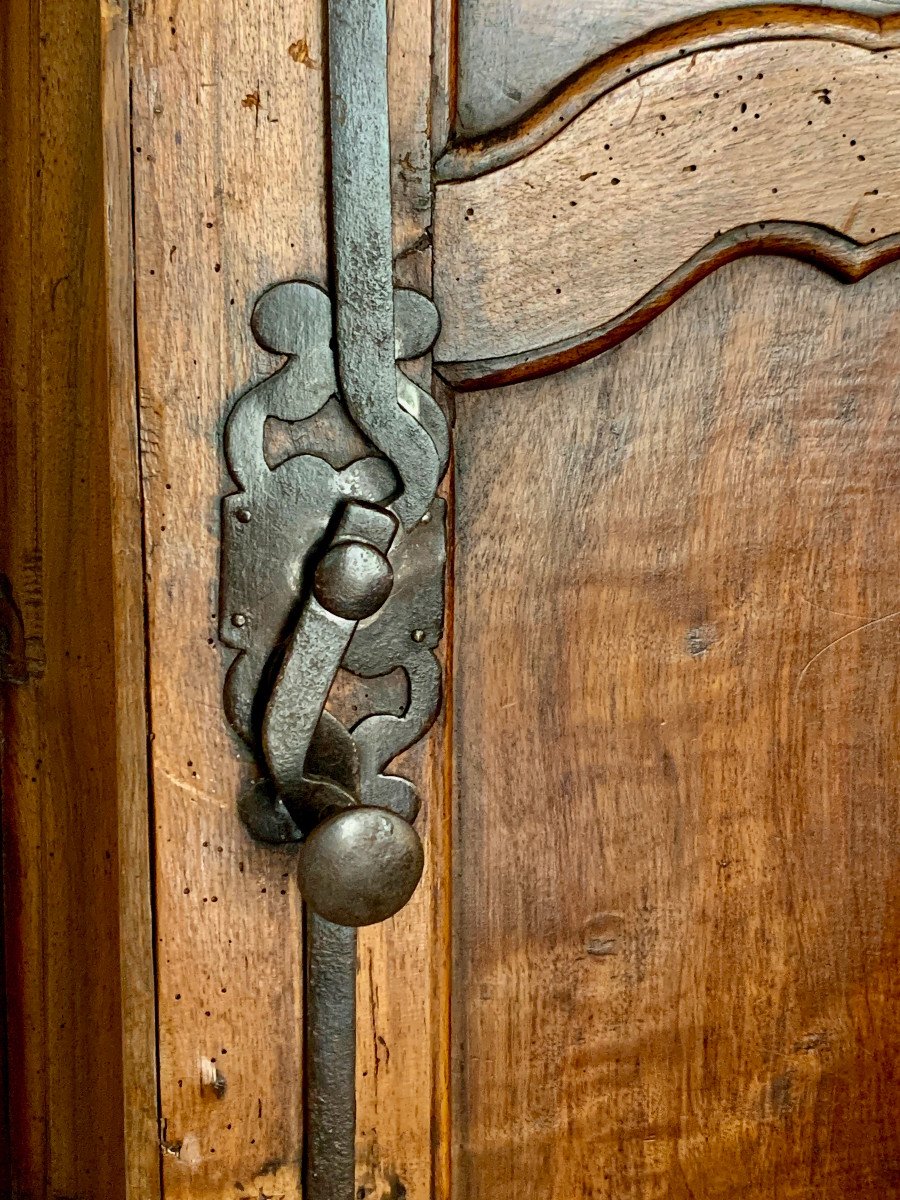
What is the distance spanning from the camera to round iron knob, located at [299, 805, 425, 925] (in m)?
0.45

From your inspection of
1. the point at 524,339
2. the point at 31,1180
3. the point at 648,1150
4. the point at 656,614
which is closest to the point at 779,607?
the point at 656,614

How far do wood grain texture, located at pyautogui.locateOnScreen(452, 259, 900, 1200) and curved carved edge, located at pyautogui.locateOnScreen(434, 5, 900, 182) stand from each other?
10 cm

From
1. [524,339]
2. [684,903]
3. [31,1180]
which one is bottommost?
[31,1180]

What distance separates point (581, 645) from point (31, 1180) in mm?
498

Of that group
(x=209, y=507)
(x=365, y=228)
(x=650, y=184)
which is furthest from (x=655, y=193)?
(x=209, y=507)

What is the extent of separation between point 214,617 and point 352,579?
0.26ft

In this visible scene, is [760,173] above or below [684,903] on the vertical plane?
above

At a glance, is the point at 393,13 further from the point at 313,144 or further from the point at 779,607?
the point at 779,607

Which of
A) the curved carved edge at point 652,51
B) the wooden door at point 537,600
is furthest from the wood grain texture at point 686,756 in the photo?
the curved carved edge at point 652,51

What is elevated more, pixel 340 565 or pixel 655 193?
pixel 655 193

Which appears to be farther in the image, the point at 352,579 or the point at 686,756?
the point at 686,756

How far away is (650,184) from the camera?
0.50 metres

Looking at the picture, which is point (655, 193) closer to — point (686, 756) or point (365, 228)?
point (365, 228)

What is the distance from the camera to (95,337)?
0.58m
